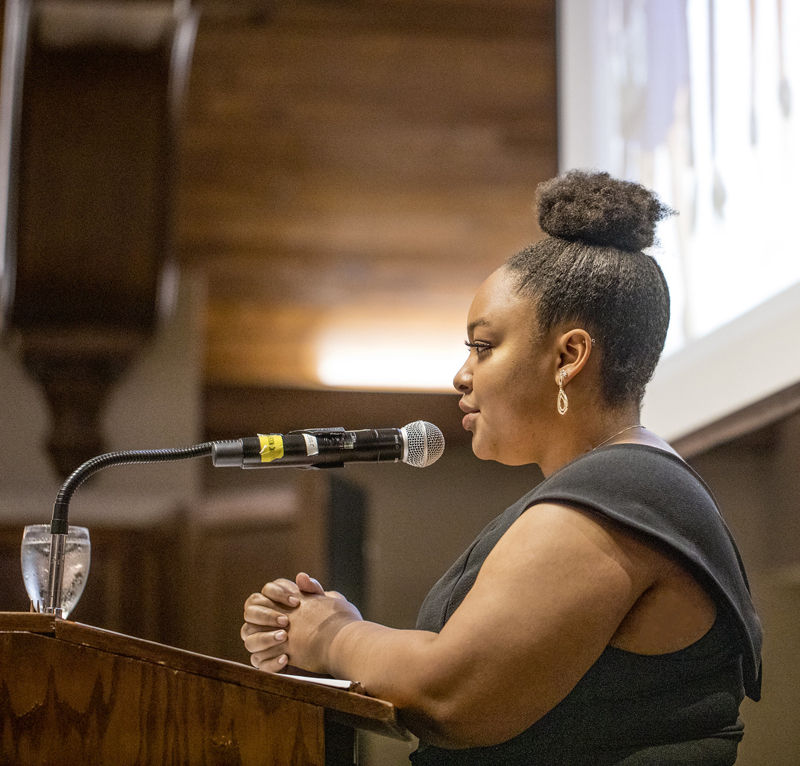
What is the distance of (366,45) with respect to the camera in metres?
2.96

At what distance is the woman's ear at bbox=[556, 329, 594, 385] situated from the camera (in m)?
1.11

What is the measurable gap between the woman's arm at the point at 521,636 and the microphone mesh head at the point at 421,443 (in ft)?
0.70

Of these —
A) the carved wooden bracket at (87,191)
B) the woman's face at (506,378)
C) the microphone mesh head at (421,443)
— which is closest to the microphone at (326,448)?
the microphone mesh head at (421,443)

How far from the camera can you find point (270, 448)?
1.01 metres

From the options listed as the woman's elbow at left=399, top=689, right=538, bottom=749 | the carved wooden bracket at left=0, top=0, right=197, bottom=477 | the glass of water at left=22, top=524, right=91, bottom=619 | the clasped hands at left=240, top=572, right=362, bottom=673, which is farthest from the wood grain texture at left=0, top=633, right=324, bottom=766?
the carved wooden bracket at left=0, top=0, right=197, bottom=477

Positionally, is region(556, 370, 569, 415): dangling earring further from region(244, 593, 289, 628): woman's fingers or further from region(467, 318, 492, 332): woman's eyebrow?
region(244, 593, 289, 628): woman's fingers

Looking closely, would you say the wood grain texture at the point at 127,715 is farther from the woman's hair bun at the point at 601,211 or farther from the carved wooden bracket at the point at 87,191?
the carved wooden bracket at the point at 87,191

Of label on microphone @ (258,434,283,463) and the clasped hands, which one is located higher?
label on microphone @ (258,434,283,463)

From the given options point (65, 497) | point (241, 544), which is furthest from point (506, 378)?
point (241, 544)

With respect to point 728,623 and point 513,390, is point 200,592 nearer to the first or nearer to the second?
point 513,390

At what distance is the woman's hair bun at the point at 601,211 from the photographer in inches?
46.3

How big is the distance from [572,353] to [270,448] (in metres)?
0.39

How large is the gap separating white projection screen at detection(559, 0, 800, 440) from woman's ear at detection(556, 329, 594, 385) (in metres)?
0.26

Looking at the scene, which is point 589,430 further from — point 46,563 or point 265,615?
point 46,563
